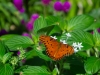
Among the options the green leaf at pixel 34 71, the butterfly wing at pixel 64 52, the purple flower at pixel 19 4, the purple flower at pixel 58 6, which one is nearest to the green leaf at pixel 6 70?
the green leaf at pixel 34 71

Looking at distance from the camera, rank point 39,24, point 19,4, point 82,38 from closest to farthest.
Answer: point 82,38, point 39,24, point 19,4

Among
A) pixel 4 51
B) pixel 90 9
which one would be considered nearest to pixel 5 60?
pixel 4 51

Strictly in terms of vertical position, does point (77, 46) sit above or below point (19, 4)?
below

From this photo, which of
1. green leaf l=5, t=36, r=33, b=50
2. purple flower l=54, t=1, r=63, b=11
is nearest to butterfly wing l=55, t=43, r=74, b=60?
green leaf l=5, t=36, r=33, b=50

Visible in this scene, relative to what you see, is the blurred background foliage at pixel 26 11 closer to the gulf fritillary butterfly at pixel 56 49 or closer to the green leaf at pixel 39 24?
the green leaf at pixel 39 24

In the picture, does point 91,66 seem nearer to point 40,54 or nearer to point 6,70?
point 40,54

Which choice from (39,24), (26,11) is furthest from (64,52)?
(26,11)

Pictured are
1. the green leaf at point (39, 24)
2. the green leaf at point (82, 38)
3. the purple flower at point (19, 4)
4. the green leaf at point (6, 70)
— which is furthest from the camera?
the purple flower at point (19, 4)
